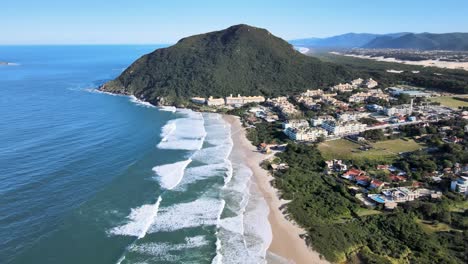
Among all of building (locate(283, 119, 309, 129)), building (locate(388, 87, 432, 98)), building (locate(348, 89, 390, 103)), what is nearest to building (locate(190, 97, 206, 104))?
building (locate(283, 119, 309, 129))

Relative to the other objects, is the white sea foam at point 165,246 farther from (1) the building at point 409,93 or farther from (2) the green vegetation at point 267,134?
(1) the building at point 409,93

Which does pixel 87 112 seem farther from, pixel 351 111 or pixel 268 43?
pixel 268 43

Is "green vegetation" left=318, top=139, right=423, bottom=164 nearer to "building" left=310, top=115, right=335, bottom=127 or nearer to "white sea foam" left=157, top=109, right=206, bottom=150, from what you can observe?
"building" left=310, top=115, right=335, bottom=127

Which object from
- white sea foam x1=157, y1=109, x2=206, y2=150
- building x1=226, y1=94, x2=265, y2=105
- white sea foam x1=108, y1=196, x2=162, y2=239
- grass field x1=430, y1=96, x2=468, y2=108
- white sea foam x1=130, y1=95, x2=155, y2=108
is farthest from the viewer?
building x1=226, y1=94, x2=265, y2=105

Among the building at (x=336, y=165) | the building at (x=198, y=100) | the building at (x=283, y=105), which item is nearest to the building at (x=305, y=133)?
the building at (x=336, y=165)

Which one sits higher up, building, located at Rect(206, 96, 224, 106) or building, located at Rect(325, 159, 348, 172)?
building, located at Rect(206, 96, 224, 106)

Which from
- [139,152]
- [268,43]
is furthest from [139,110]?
[268,43]
